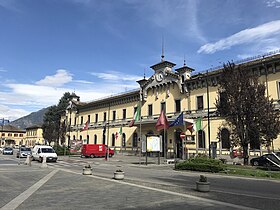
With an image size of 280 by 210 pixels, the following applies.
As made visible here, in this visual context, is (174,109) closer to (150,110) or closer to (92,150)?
(150,110)

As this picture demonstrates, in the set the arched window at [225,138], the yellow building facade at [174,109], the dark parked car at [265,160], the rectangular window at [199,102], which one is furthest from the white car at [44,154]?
the dark parked car at [265,160]

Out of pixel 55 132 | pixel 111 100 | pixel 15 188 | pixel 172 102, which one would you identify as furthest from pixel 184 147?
pixel 55 132

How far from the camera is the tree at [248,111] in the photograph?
2314 centimetres

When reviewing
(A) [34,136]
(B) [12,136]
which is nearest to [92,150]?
(A) [34,136]

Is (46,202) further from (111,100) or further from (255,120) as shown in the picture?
(111,100)

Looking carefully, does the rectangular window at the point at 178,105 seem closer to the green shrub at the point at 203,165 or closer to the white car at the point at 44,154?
the green shrub at the point at 203,165

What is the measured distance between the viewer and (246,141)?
23.6 metres

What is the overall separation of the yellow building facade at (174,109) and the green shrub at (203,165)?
620 centimetres

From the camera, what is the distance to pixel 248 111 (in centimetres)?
2338

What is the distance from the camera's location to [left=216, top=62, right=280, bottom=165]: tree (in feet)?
75.9

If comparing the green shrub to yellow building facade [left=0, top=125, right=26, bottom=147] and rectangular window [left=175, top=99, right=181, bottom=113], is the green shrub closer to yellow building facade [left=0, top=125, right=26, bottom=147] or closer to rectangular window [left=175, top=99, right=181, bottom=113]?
rectangular window [left=175, top=99, right=181, bottom=113]

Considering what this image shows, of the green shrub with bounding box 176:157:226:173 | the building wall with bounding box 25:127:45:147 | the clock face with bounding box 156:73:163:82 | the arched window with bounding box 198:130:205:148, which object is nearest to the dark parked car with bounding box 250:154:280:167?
the green shrub with bounding box 176:157:226:173

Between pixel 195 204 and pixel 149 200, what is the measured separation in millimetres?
1541

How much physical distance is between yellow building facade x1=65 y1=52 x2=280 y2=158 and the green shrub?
620cm
